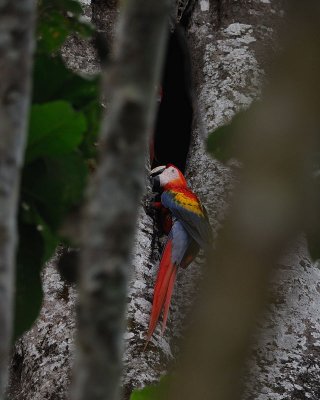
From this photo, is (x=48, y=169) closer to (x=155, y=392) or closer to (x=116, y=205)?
(x=155, y=392)

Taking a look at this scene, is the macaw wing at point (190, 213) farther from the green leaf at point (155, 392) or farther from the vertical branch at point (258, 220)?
the vertical branch at point (258, 220)

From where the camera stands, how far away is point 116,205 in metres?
0.76

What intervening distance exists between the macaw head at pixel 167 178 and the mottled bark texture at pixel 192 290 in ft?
0.53

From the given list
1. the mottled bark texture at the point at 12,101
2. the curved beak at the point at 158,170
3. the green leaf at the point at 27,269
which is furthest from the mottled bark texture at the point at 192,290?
the mottled bark texture at the point at 12,101

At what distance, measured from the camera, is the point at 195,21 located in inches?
141

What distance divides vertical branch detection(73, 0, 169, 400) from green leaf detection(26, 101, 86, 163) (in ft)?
1.67

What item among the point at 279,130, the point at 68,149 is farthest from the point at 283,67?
the point at 68,149

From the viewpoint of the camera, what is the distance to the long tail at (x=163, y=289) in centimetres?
230

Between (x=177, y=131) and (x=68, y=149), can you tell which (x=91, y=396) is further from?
(x=177, y=131)

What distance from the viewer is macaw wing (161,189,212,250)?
2.89 meters

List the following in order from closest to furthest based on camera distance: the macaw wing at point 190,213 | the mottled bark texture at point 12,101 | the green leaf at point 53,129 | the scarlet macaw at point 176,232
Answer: the mottled bark texture at point 12,101 → the green leaf at point 53,129 → the scarlet macaw at point 176,232 → the macaw wing at point 190,213

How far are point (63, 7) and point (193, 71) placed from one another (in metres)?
1.82

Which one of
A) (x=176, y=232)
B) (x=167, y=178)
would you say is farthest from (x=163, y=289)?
(x=167, y=178)

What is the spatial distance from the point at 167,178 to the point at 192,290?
1292mm
